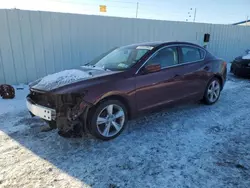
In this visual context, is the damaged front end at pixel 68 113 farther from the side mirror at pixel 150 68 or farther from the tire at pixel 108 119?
the side mirror at pixel 150 68

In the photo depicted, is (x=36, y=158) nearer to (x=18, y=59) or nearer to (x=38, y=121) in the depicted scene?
(x=38, y=121)

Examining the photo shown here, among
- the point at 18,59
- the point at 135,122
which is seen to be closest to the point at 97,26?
the point at 18,59

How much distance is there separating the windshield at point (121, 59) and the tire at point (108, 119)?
711 mm

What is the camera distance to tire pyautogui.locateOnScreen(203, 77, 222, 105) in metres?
4.89

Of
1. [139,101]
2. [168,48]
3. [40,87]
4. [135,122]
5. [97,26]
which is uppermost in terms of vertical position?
[97,26]

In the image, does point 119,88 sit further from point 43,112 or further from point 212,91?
point 212,91

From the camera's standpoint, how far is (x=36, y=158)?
9.45ft

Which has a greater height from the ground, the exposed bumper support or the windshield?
the windshield

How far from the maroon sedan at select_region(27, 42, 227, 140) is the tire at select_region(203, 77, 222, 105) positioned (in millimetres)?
190

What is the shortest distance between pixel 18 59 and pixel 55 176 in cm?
494

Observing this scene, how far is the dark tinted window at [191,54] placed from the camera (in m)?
4.34

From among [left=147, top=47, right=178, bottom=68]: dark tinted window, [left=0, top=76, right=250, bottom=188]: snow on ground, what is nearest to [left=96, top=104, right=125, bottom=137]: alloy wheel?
[left=0, top=76, right=250, bottom=188]: snow on ground

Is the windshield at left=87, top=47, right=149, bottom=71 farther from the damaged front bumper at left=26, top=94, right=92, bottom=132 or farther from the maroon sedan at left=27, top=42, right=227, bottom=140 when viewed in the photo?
the damaged front bumper at left=26, top=94, right=92, bottom=132

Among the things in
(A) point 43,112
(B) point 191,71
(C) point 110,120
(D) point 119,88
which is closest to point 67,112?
(A) point 43,112
